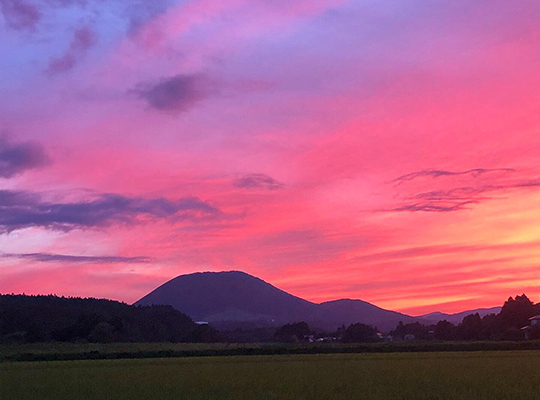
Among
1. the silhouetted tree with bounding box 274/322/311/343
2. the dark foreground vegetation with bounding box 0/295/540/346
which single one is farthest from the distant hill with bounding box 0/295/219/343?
the silhouetted tree with bounding box 274/322/311/343

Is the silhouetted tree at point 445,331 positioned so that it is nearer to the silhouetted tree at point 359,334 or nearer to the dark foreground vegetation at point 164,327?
the dark foreground vegetation at point 164,327

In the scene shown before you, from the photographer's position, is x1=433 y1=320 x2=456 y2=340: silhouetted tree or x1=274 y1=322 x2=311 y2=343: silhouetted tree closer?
x1=433 y1=320 x2=456 y2=340: silhouetted tree

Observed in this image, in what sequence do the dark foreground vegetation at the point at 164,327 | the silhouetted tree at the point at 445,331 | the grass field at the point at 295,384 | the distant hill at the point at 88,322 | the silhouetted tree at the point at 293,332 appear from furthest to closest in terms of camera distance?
the silhouetted tree at the point at 293,332
the distant hill at the point at 88,322
the silhouetted tree at the point at 445,331
the dark foreground vegetation at the point at 164,327
the grass field at the point at 295,384

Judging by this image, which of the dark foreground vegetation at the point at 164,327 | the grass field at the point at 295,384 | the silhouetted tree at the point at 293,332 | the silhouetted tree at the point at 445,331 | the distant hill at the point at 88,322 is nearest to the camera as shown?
the grass field at the point at 295,384

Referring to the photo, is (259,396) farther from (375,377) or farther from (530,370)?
(530,370)

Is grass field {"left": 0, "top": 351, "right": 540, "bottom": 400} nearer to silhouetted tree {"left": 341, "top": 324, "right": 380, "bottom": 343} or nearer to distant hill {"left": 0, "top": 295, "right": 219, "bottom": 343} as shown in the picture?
distant hill {"left": 0, "top": 295, "right": 219, "bottom": 343}

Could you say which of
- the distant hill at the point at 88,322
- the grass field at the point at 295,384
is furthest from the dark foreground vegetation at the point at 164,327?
the grass field at the point at 295,384

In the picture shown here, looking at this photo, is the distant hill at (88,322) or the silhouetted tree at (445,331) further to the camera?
the distant hill at (88,322)

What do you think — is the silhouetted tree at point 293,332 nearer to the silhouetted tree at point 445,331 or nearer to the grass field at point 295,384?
the silhouetted tree at point 445,331

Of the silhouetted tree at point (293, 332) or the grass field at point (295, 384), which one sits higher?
the silhouetted tree at point (293, 332)

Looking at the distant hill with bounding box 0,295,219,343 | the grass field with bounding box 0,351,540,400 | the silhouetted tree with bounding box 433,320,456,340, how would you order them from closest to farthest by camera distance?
1. the grass field with bounding box 0,351,540,400
2. the silhouetted tree with bounding box 433,320,456,340
3. the distant hill with bounding box 0,295,219,343

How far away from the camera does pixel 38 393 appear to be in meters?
21.3

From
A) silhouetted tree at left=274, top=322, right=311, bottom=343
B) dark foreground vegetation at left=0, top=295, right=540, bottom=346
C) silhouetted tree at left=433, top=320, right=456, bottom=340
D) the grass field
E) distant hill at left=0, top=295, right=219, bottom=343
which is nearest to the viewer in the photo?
the grass field

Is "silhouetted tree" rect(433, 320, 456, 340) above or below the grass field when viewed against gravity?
above
